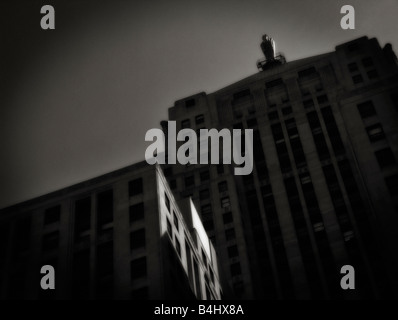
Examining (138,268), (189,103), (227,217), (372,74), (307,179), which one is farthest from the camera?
(189,103)

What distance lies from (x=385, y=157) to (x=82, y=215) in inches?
1323

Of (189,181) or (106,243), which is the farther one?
(189,181)

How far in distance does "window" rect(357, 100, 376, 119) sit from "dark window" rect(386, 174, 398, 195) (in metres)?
8.72

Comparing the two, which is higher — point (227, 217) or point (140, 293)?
point (227, 217)

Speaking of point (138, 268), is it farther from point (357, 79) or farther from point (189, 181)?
point (357, 79)

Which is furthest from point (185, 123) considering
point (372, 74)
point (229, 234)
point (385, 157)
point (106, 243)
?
point (106, 243)

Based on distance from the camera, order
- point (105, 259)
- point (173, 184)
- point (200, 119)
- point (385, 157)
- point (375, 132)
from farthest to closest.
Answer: point (200, 119) < point (173, 184) < point (375, 132) < point (385, 157) < point (105, 259)

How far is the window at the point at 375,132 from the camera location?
Answer: 67.2 metres

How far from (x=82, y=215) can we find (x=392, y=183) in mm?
32556

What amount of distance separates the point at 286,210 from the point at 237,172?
10.9 metres

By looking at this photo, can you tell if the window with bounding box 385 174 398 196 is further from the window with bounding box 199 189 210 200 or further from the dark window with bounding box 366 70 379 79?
the window with bounding box 199 189 210 200

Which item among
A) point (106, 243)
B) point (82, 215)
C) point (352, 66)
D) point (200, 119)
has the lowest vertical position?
point (106, 243)

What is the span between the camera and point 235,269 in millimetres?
72875

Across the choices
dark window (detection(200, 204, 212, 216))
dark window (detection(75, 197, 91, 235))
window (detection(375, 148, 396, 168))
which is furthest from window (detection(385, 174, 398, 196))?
dark window (detection(75, 197, 91, 235))
